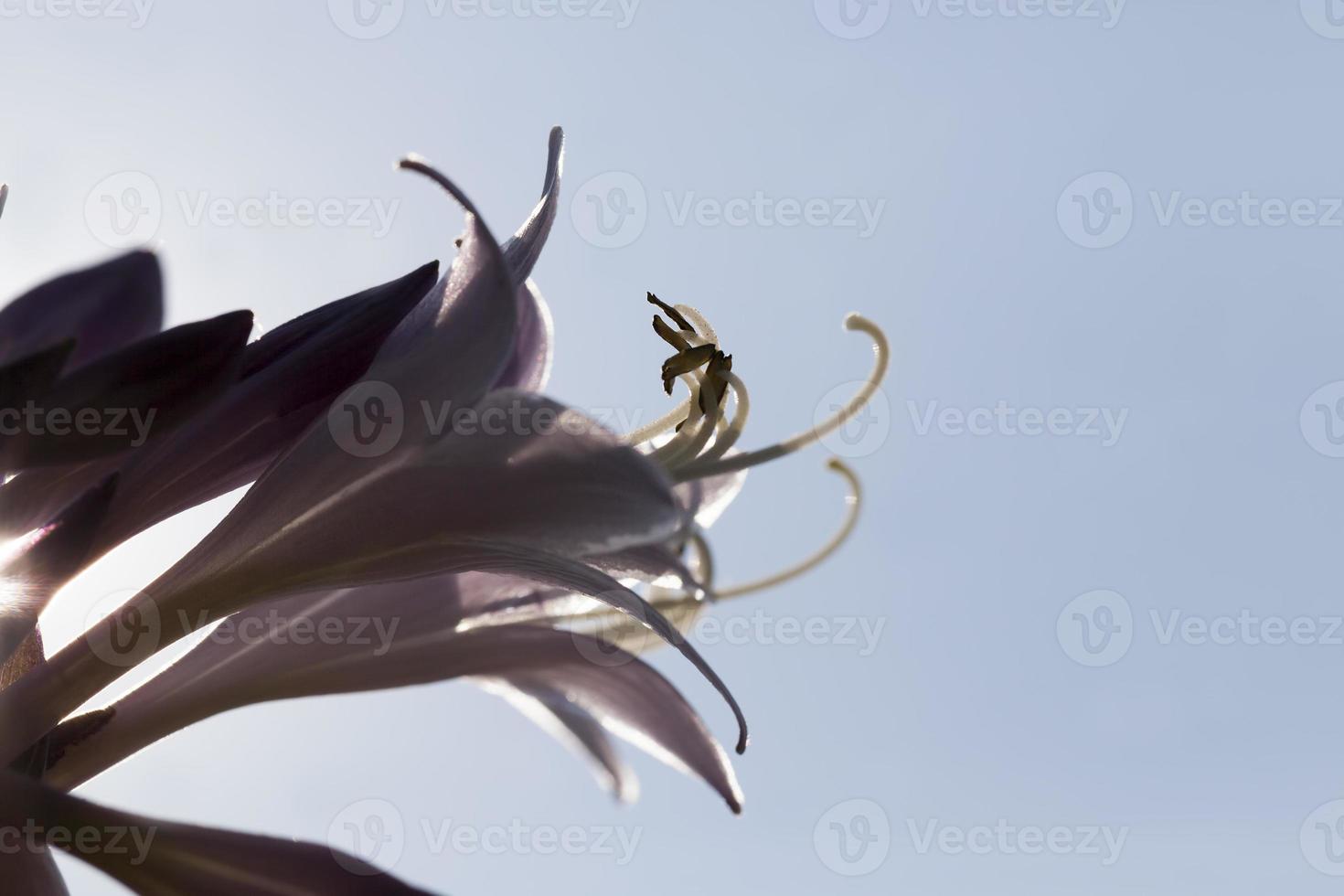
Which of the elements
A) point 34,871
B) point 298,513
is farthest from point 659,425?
point 34,871

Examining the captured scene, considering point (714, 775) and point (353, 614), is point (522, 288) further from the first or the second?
point (714, 775)

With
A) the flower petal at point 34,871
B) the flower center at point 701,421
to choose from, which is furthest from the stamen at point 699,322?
the flower petal at point 34,871

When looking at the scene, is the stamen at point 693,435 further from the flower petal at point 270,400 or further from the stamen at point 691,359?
the flower petal at point 270,400

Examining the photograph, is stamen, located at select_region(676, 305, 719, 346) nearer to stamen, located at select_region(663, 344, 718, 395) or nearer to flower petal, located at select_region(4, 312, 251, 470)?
stamen, located at select_region(663, 344, 718, 395)

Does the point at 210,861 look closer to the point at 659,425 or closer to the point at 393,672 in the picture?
the point at 393,672

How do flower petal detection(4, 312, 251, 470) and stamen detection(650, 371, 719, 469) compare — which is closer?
flower petal detection(4, 312, 251, 470)

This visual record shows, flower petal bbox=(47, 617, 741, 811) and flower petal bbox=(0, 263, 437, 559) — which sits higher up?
flower petal bbox=(0, 263, 437, 559)

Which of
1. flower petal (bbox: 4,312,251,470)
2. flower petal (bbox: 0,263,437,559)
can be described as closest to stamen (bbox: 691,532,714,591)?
flower petal (bbox: 0,263,437,559)
